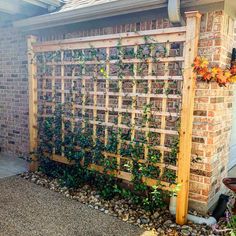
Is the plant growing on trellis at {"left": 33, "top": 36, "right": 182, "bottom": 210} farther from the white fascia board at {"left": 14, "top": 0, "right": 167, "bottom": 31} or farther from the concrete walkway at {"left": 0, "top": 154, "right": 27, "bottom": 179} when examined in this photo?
the concrete walkway at {"left": 0, "top": 154, "right": 27, "bottom": 179}

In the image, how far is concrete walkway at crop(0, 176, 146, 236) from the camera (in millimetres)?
2883

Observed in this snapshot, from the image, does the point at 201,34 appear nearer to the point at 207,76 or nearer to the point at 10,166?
the point at 207,76

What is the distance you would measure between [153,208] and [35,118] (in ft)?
8.34

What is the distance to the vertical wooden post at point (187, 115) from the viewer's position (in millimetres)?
2858

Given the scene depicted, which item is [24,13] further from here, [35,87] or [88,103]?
[88,103]

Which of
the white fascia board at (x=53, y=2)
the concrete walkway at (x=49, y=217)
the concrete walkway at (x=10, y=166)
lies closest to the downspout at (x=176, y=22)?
the concrete walkway at (x=49, y=217)

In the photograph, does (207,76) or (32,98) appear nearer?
(207,76)

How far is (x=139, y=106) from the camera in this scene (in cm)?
350

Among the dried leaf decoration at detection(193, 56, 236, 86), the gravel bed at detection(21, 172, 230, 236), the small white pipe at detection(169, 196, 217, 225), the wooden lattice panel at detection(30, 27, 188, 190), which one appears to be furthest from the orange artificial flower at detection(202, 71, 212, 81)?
the gravel bed at detection(21, 172, 230, 236)

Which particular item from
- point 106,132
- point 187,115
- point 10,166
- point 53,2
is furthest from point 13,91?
point 187,115

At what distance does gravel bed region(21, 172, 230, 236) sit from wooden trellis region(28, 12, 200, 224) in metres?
0.16

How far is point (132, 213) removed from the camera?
333 centimetres

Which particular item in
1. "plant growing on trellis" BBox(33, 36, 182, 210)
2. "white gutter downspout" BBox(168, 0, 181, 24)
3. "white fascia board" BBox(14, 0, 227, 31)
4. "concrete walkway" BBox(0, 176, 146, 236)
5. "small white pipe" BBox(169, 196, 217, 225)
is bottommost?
"concrete walkway" BBox(0, 176, 146, 236)

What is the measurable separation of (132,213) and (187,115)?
143 cm
